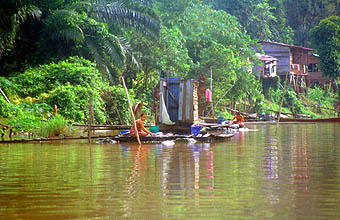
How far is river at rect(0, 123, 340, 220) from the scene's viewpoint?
19.4 feet

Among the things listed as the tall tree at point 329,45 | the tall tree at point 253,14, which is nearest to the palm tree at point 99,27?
the tall tree at point 253,14

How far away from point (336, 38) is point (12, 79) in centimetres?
3733

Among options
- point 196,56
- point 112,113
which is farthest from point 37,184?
point 196,56

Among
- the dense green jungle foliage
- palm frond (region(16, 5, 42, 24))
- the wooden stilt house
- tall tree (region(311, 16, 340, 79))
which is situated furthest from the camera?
the wooden stilt house

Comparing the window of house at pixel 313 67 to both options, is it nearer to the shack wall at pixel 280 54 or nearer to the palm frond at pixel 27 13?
the shack wall at pixel 280 54

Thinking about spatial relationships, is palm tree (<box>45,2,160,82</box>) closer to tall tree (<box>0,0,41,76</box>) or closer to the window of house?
tall tree (<box>0,0,41,76</box>)

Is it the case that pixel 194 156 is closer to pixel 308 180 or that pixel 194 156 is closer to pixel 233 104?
pixel 308 180

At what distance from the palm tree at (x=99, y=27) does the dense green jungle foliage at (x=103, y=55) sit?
50mm

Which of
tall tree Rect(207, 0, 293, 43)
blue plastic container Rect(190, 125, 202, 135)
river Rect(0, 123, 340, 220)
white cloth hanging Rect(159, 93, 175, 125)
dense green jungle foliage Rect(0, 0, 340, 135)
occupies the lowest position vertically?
river Rect(0, 123, 340, 220)

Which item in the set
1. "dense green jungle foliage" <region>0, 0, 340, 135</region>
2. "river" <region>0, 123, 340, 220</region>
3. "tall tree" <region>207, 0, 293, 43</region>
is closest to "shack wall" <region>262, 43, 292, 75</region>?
"tall tree" <region>207, 0, 293, 43</region>

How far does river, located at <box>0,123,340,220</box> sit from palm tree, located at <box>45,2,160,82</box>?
12.1 meters

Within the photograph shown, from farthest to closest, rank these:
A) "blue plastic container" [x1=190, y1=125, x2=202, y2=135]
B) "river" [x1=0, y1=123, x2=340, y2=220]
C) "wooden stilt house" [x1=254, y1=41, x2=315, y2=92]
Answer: "wooden stilt house" [x1=254, y1=41, x2=315, y2=92] → "blue plastic container" [x1=190, y1=125, x2=202, y2=135] → "river" [x1=0, y1=123, x2=340, y2=220]

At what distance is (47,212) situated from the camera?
19.4ft

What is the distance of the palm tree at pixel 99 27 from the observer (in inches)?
949
